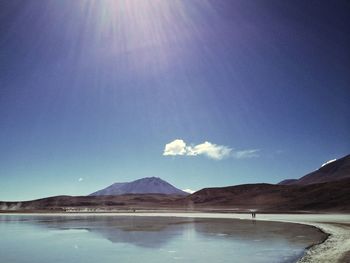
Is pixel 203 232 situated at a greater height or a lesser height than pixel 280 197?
lesser

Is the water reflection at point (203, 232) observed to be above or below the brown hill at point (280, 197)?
below

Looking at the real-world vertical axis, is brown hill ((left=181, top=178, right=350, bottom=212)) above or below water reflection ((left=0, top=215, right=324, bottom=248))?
above

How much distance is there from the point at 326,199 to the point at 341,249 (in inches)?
3667

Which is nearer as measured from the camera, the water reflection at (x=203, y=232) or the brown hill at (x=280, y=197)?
the water reflection at (x=203, y=232)

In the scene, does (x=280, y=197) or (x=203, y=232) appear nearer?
(x=203, y=232)

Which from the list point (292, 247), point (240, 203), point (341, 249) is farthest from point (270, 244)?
point (240, 203)

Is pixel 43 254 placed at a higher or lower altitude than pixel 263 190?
lower

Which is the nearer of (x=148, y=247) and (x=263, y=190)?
(x=148, y=247)

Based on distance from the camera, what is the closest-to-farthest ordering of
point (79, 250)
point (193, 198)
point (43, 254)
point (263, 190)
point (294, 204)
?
point (43, 254)
point (79, 250)
point (294, 204)
point (263, 190)
point (193, 198)

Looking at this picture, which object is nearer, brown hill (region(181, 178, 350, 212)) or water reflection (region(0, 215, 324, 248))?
water reflection (region(0, 215, 324, 248))

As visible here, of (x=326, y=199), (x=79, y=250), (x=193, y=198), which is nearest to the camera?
(x=79, y=250)

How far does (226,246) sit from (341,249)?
6.78 m

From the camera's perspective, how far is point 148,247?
2461cm

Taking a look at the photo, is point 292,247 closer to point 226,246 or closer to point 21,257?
point 226,246
